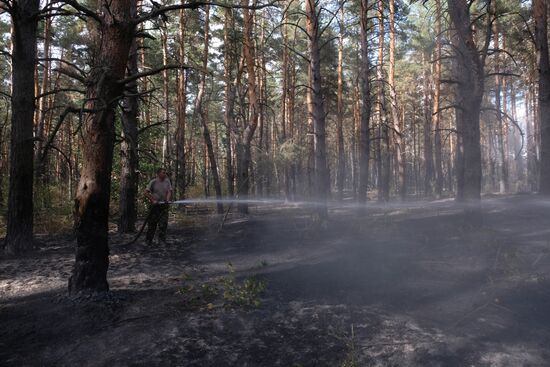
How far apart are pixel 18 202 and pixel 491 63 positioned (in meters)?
28.1

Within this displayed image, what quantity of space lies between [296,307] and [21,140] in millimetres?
6166

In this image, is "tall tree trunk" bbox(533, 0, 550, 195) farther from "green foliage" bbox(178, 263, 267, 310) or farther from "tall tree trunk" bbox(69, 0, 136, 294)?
"tall tree trunk" bbox(69, 0, 136, 294)

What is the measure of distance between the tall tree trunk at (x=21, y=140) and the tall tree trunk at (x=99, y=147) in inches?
143

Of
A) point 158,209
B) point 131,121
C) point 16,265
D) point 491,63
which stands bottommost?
point 16,265

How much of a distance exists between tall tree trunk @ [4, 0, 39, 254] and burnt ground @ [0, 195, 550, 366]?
61 cm

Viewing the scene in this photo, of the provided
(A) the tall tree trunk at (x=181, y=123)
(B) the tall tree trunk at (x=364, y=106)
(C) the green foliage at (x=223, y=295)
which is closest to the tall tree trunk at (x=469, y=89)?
(C) the green foliage at (x=223, y=295)

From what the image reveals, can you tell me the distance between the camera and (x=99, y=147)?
457 cm

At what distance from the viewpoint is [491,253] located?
23.9 ft

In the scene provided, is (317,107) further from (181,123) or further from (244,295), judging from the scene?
(181,123)

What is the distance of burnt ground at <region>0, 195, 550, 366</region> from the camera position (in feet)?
12.2

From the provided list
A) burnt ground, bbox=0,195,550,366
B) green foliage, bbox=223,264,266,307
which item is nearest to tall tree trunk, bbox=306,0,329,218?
burnt ground, bbox=0,195,550,366

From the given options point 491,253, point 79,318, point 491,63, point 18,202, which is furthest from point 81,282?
point 491,63

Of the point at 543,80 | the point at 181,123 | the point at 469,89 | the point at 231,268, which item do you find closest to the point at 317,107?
the point at 469,89

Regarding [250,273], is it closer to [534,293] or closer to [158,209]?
[158,209]
